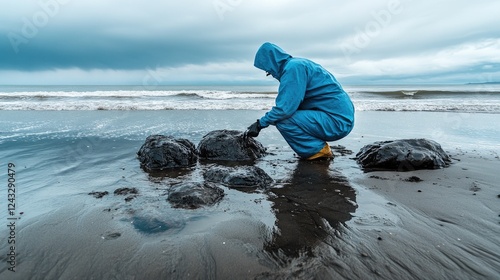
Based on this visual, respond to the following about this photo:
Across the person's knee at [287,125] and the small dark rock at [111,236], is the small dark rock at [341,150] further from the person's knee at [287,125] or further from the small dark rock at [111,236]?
the small dark rock at [111,236]

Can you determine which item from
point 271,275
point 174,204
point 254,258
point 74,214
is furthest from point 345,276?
point 74,214

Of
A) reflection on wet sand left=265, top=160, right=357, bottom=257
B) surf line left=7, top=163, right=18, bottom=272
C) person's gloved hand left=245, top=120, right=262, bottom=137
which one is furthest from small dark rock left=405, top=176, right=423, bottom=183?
surf line left=7, top=163, right=18, bottom=272

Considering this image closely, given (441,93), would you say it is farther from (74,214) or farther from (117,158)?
(74,214)

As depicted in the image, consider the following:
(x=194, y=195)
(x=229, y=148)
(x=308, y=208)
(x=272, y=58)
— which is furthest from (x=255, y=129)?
(x=308, y=208)

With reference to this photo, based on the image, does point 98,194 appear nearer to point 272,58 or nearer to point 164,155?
point 164,155

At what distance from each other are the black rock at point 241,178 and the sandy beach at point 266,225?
19 cm

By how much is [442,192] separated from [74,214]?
394cm

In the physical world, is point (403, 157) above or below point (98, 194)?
above

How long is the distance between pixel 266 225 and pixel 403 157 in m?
2.98

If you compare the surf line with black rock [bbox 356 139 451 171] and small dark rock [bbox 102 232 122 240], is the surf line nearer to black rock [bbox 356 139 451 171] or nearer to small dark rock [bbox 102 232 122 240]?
small dark rock [bbox 102 232 122 240]

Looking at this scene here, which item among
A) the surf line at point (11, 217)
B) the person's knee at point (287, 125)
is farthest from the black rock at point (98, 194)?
the person's knee at point (287, 125)

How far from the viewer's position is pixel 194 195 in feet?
10.3

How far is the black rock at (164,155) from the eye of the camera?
4758mm

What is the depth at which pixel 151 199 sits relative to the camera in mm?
3232
